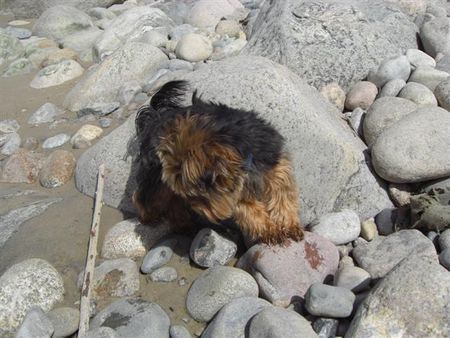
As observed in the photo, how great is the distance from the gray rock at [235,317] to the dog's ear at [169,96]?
203 cm

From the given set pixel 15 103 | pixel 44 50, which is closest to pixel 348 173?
pixel 15 103

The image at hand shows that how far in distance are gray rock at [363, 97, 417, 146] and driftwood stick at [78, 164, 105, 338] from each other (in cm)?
284

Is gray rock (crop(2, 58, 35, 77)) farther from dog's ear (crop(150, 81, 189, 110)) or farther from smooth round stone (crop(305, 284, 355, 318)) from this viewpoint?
smooth round stone (crop(305, 284, 355, 318))

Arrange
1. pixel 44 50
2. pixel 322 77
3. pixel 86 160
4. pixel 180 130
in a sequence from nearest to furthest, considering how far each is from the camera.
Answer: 1. pixel 180 130
2. pixel 86 160
3. pixel 322 77
4. pixel 44 50

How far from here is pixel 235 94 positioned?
5.72 metres

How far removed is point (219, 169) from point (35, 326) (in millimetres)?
1894

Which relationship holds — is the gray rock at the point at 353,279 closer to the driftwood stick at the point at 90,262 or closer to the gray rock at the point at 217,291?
the gray rock at the point at 217,291

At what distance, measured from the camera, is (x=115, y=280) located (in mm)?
5098

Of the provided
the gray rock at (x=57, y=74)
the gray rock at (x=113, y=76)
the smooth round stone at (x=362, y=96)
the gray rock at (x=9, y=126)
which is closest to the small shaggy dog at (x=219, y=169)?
the smooth round stone at (x=362, y=96)

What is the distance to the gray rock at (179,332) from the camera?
4.49 meters

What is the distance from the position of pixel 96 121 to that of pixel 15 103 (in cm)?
221

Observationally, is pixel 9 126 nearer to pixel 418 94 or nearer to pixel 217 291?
pixel 217 291

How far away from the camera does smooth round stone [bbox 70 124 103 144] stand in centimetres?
745

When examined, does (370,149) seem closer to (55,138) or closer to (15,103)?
(55,138)
